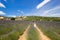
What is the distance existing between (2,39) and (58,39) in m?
9.16

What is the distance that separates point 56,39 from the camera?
75.8ft

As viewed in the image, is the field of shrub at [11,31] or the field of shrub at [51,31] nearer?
the field of shrub at [11,31]

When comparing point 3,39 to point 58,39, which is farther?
point 58,39

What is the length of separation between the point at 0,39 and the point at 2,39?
285 mm

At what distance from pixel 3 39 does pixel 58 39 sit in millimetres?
8991

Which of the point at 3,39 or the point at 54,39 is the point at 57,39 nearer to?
the point at 54,39

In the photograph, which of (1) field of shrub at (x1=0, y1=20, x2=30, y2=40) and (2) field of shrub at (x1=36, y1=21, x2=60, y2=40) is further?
(2) field of shrub at (x1=36, y1=21, x2=60, y2=40)

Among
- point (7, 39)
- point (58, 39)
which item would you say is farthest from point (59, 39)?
point (7, 39)

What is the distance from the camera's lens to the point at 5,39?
64.2ft

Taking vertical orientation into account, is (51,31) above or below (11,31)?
below

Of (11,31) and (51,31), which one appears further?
(51,31)

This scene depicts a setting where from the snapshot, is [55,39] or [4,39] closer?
[4,39]

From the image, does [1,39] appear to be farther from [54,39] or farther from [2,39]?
[54,39]

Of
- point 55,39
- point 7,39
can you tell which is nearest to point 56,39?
point 55,39
